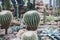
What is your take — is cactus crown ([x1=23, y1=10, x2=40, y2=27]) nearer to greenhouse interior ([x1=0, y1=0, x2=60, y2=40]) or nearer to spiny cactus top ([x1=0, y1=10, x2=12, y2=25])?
greenhouse interior ([x1=0, y1=0, x2=60, y2=40])

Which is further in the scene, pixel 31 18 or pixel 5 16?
pixel 5 16

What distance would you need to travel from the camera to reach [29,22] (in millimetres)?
4938

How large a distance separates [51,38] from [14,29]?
1.37 m

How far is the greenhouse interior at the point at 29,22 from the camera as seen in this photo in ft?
16.1

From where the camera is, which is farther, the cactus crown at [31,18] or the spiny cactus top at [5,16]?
the spiny cactus top at [5,16]

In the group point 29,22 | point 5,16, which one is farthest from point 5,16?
point 29,22

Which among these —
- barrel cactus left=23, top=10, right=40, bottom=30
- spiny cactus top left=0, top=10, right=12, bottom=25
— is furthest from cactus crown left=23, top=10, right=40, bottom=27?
spiny cactus top left=0, top=10, right=12, bottom=25

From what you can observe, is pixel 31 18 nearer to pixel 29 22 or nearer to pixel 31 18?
pixel 31 18

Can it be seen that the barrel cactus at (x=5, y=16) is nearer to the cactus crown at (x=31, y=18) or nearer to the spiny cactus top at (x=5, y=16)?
the spiny cactus top at (x=5, y=16)

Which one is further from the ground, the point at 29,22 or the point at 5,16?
the point at 5,16

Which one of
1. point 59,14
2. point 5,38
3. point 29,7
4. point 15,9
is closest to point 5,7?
point 15,9

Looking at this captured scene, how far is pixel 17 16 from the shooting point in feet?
27.1

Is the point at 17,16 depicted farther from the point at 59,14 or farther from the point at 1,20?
the point at 1,20

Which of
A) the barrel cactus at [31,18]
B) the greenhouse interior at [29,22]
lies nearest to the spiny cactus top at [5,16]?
the greenhouse interior at [29,22]
